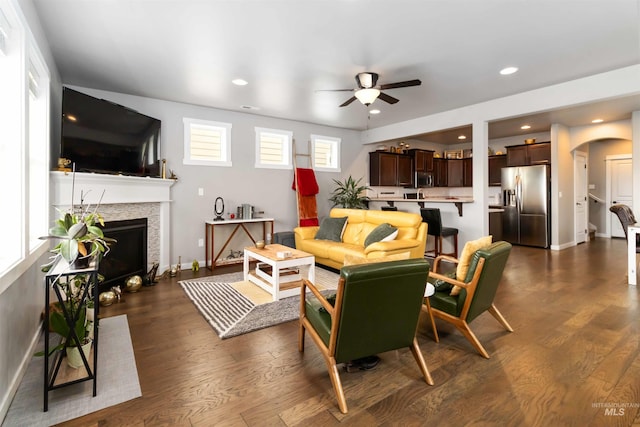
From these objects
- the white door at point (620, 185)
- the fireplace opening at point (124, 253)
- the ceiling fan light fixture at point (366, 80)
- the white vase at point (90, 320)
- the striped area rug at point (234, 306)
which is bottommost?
the striped area rug at point (234, 306)

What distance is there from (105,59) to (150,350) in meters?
3.05

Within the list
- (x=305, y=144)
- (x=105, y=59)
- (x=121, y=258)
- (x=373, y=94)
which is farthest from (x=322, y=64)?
(x=121, y=258)

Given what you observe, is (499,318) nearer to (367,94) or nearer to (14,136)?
(367,94)

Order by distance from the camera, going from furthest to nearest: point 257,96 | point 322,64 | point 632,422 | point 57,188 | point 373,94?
1. point 257,96
2. point 373,94
3. point 322,64
4. point 57,188
5. point 632,422

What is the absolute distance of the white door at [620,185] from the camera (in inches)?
305

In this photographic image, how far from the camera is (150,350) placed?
2.48 meters

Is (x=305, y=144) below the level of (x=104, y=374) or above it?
above

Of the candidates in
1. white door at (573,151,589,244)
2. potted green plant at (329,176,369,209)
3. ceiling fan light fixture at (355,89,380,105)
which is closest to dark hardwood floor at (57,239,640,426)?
ceiling fan light fixture at (355,89,380,105)

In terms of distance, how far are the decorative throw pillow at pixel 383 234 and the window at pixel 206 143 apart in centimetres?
280

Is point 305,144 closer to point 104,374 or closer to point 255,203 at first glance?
→ point 255,203

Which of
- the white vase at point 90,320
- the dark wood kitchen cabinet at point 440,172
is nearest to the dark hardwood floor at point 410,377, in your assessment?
the white vase at point 90,320

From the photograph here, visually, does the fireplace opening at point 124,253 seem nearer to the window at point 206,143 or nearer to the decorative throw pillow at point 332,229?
the window at point 206,143

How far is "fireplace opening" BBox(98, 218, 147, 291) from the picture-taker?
380 cm

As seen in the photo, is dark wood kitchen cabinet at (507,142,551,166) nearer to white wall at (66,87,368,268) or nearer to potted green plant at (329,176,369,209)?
potted green plant at (329,176,369,209)
